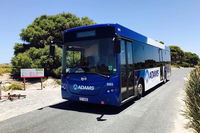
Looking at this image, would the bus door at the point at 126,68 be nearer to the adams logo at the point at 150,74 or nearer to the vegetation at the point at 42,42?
the adams logo at the point at 150,74

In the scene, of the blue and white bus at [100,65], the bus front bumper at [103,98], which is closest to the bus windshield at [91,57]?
the blue and white bus at [100,65]

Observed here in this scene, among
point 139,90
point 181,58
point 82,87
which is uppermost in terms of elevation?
point 181,58

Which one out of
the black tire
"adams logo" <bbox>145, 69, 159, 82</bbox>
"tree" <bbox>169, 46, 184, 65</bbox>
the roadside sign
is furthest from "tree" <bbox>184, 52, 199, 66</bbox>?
the roadside sign

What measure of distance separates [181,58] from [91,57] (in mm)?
72052

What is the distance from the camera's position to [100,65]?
20.2 ft

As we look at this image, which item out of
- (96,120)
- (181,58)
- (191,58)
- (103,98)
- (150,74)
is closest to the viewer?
(96,120)

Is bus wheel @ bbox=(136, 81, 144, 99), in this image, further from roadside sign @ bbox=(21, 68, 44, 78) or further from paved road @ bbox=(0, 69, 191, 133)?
roadside sign @ bbox=(21, 68, 44, 78)

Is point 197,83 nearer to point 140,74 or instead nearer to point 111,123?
point 140,74

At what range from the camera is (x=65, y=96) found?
23.1 ft

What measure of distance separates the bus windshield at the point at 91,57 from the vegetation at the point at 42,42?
10.8 metres

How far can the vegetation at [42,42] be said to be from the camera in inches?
714

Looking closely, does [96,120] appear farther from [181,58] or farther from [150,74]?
[181,58]

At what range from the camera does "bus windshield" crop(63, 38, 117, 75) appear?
240 inches

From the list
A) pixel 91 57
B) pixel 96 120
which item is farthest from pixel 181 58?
→ pixel 96 120
